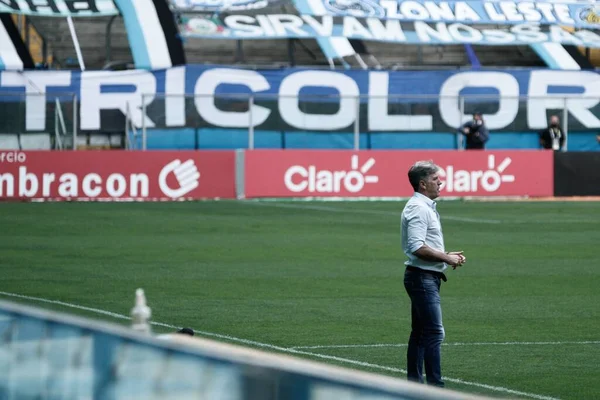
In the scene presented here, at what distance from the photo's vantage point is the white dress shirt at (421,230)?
31.8 ft

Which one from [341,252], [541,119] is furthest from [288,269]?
[541,119]

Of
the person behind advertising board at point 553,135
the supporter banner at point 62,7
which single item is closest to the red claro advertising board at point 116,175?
the person behind advertising board at point 553,135

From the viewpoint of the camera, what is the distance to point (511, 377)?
432 inches

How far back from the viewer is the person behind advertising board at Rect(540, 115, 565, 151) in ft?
116

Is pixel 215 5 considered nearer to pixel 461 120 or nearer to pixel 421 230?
pixel 461 120

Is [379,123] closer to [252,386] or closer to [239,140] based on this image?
[239,140]

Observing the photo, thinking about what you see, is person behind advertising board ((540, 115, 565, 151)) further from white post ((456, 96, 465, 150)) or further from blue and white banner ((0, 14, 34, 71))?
blue and white banner ((0, 14, 34, 71))

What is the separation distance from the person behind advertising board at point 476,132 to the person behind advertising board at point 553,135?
6.69 ft

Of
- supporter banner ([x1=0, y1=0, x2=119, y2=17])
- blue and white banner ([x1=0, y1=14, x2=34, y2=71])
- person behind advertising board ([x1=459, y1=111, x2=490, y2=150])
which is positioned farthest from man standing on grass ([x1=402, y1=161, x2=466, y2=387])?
supporter banner ([x1=0, y1=0, x2=119, y2=17])

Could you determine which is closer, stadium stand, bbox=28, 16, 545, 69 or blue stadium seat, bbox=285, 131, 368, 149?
blue stadium seat, bbox=285, 131, 368, 149

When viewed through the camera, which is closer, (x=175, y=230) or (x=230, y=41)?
(x=175, y=230)

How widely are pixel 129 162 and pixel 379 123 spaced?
7345 millimetres

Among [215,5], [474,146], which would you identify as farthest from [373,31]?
[474,146]

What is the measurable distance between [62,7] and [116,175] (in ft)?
34.1
